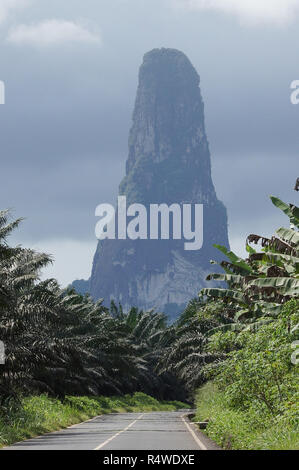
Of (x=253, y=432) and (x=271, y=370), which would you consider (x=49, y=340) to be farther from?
(x=253, y=432)

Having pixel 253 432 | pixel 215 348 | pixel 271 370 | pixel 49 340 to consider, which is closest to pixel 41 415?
pixel 49 340

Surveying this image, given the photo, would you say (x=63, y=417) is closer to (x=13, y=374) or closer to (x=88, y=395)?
(x=13, y=374)

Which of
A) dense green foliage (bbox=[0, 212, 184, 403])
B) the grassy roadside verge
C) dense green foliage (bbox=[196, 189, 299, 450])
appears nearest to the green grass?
dense green foliage (bbox=[196, 189, 299, 450])

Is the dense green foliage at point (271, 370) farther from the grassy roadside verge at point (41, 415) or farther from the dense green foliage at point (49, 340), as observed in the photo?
the dense green foliage at point (49, 340)

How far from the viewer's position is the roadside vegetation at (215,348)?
21.9 metres

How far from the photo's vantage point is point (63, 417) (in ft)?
123

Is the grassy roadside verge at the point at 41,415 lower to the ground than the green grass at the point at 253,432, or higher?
lower

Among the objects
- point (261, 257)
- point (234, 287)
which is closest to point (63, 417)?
point (234, 287)

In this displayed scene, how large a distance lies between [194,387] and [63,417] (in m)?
24.1

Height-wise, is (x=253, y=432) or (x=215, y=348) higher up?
(x=215, y=348)

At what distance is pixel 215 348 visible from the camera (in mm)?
33500

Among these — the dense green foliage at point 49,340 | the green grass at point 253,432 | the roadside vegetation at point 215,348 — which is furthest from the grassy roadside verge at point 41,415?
the green grass at point 253,432

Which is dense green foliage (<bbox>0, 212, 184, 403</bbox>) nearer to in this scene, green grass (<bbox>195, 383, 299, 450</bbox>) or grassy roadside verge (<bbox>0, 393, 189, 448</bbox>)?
grassy roadside verge (<bbox>0, 393, 189, 448</bbox>)

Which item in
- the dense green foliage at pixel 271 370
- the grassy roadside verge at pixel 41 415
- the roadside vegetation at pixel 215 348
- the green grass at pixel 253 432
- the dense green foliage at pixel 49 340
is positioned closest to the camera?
the green grass at pixel 253 432
